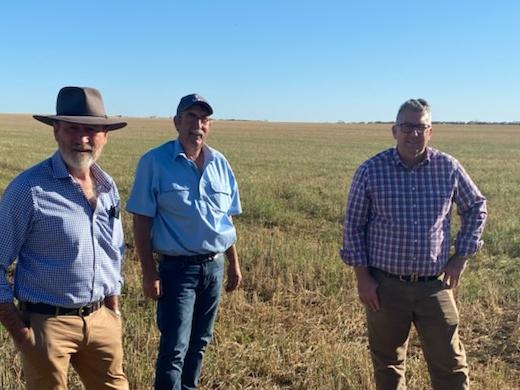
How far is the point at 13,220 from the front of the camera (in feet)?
9.33

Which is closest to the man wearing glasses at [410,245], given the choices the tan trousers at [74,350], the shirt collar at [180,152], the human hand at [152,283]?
the shirt collar at [180,152]

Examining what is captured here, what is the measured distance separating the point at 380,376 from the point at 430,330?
47cm

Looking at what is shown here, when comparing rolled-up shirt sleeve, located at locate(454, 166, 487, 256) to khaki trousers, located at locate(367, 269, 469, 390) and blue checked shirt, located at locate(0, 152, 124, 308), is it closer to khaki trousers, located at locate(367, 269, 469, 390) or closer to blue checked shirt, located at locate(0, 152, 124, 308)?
khaki trousers, located at locate(367, 269, 469, 390)

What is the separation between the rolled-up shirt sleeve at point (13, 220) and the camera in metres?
2.84

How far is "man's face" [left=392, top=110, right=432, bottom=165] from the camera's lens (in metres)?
3.55

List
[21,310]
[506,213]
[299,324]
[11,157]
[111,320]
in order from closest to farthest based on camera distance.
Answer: [21,310] < [111,320] < [299,324] < [506,213] < [11,157]

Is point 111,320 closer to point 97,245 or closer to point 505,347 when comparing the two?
point 97,245

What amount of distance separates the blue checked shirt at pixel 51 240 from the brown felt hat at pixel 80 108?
0.82 feet

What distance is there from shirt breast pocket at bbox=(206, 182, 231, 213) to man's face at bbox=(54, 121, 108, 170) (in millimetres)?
958

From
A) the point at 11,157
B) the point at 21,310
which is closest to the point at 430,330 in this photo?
the point at 21,310

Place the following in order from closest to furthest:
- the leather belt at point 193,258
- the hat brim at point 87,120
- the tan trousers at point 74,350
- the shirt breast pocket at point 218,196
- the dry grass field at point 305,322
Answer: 1. the tan trousers at point 74,350
2. the hat brim at point 87,120
3. the leather belt at point 193,258
4. the shirt breast pocket at point 218,196
5. the dry grass field at point 305,322

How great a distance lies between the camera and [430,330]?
3631mm

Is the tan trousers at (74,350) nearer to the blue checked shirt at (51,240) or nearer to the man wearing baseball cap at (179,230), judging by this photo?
the blue checked shirt at (51,240)

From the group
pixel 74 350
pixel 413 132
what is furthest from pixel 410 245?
pixel 74 350
